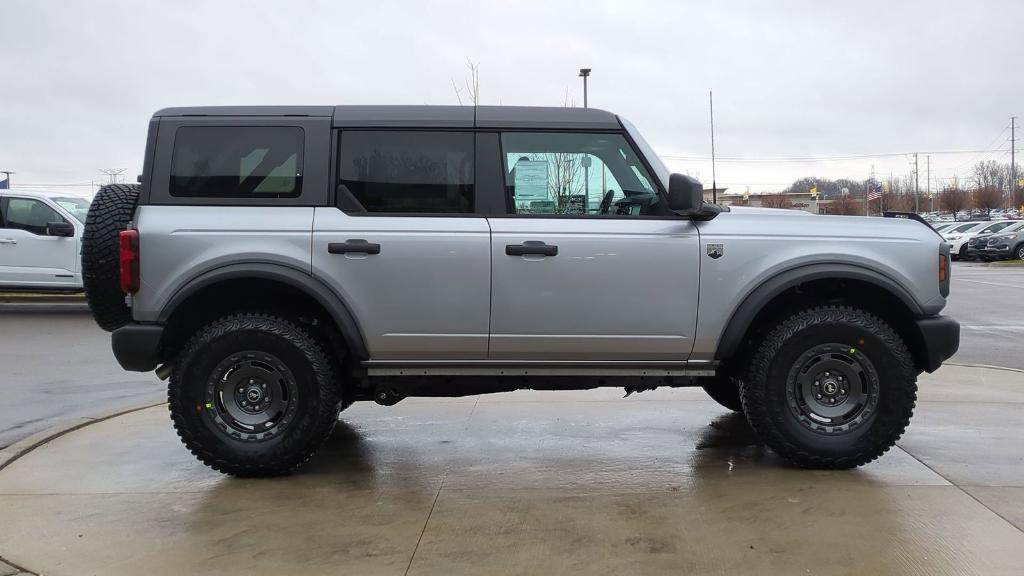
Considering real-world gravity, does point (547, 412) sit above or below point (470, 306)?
below

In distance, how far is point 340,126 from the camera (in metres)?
4.85

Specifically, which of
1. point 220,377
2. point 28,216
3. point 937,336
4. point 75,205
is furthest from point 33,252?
point 937,336

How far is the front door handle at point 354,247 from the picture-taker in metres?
4.62

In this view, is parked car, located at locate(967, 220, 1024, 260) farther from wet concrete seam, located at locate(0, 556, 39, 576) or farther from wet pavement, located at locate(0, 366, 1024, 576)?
wet concrete seam, located at locate(0, 556, 39, 576)

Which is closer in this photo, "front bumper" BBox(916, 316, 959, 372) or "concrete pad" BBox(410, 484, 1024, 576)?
"concrete pad" BBox(410, 484, 1024, 576)

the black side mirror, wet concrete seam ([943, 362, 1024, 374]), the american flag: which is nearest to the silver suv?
wet concrete seam ([943, 362, 1024, 374])

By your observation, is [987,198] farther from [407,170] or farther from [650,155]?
[407,170]

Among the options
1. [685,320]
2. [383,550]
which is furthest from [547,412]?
[383,550]

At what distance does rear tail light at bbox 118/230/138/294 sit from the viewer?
4.55m

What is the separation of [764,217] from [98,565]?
383cm

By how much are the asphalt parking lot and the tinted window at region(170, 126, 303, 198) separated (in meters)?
1.66

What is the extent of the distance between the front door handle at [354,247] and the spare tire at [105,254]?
121 cm

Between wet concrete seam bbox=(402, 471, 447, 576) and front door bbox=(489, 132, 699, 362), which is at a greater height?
front door bbox=(489, 132, 699, 362)

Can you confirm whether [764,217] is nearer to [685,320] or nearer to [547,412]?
[685,320]
